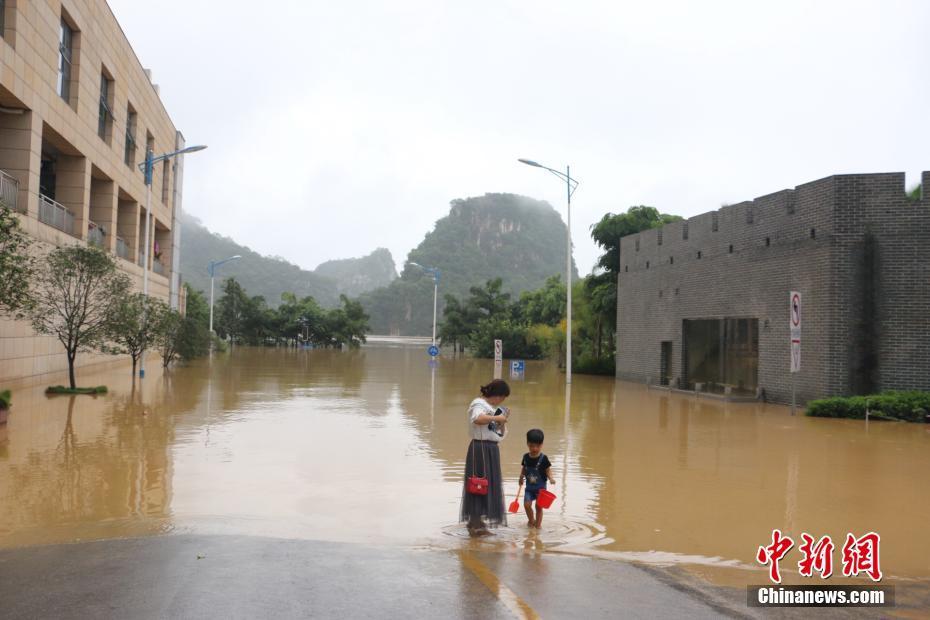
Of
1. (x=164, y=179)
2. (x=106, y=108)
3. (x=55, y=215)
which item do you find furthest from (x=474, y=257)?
(x=55, y=215)

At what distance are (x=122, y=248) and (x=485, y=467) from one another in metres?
37.9

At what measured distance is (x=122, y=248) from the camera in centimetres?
4112

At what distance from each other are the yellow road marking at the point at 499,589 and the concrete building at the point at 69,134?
2173cm

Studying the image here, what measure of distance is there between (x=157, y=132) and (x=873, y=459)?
152 feet

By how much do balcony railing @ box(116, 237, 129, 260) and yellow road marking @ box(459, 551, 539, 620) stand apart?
37.0m

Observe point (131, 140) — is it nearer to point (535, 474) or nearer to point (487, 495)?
point (535, 474)

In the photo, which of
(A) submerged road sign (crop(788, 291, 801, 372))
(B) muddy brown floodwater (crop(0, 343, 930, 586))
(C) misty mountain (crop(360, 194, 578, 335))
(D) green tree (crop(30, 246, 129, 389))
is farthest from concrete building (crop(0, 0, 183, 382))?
(C) misty mountain (crop(360, 194, 578, 335))

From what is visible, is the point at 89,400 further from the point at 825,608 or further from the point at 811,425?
the point at 825,608

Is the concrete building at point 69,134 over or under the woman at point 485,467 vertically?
over

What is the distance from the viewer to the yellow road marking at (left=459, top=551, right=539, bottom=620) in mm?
5336

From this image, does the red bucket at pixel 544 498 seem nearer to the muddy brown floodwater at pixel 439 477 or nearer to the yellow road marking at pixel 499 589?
the muddy brown floodwater at pixel 439 477

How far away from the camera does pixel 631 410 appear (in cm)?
2266

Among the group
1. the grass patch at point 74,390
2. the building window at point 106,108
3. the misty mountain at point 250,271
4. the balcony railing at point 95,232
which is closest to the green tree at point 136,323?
the grass patch at point 74,390

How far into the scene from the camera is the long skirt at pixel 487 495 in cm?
784
